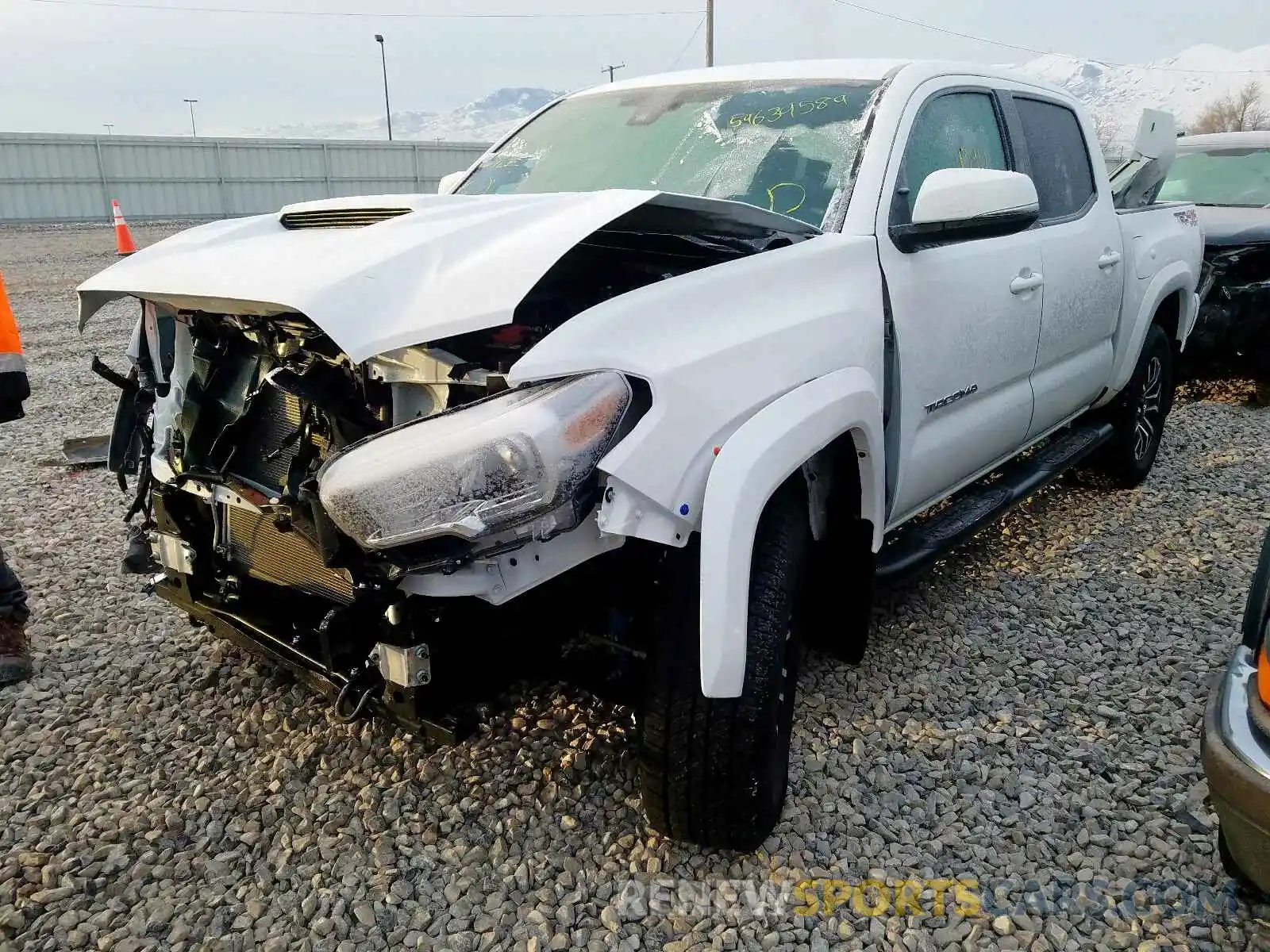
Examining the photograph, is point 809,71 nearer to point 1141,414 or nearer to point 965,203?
point 965,203

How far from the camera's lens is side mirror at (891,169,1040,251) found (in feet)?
8.06

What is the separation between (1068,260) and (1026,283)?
1.65 ft

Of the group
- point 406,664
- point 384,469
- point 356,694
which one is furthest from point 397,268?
point 356,694

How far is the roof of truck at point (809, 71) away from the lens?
2.98 m

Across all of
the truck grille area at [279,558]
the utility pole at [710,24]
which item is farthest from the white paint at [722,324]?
the utility pole at [710,24]

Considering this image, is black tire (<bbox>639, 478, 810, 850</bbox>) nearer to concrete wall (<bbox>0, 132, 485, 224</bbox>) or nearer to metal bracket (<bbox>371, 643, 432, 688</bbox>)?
metal bracket (<bbox>371, 643, 432, 688</bbox>)

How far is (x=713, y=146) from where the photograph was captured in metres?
2.96

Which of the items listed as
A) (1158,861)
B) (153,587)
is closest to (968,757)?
(1158,861)

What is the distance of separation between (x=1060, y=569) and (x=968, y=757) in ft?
5.18

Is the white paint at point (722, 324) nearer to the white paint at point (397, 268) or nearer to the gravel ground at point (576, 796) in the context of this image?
the white paint at point (397, 268)

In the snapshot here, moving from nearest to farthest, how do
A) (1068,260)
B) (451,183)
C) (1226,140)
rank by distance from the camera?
1. (1068,260)
2. (451,183)
3. (1226,140)

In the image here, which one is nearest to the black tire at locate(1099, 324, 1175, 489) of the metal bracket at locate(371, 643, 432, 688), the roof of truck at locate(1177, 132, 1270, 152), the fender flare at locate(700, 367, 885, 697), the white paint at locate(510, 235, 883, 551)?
the white paint at locate(510, 235, 883, 551)

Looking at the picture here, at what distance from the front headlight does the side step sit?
51.0 inches

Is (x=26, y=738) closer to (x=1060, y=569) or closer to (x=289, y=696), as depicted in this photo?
(x=289, y=696)
